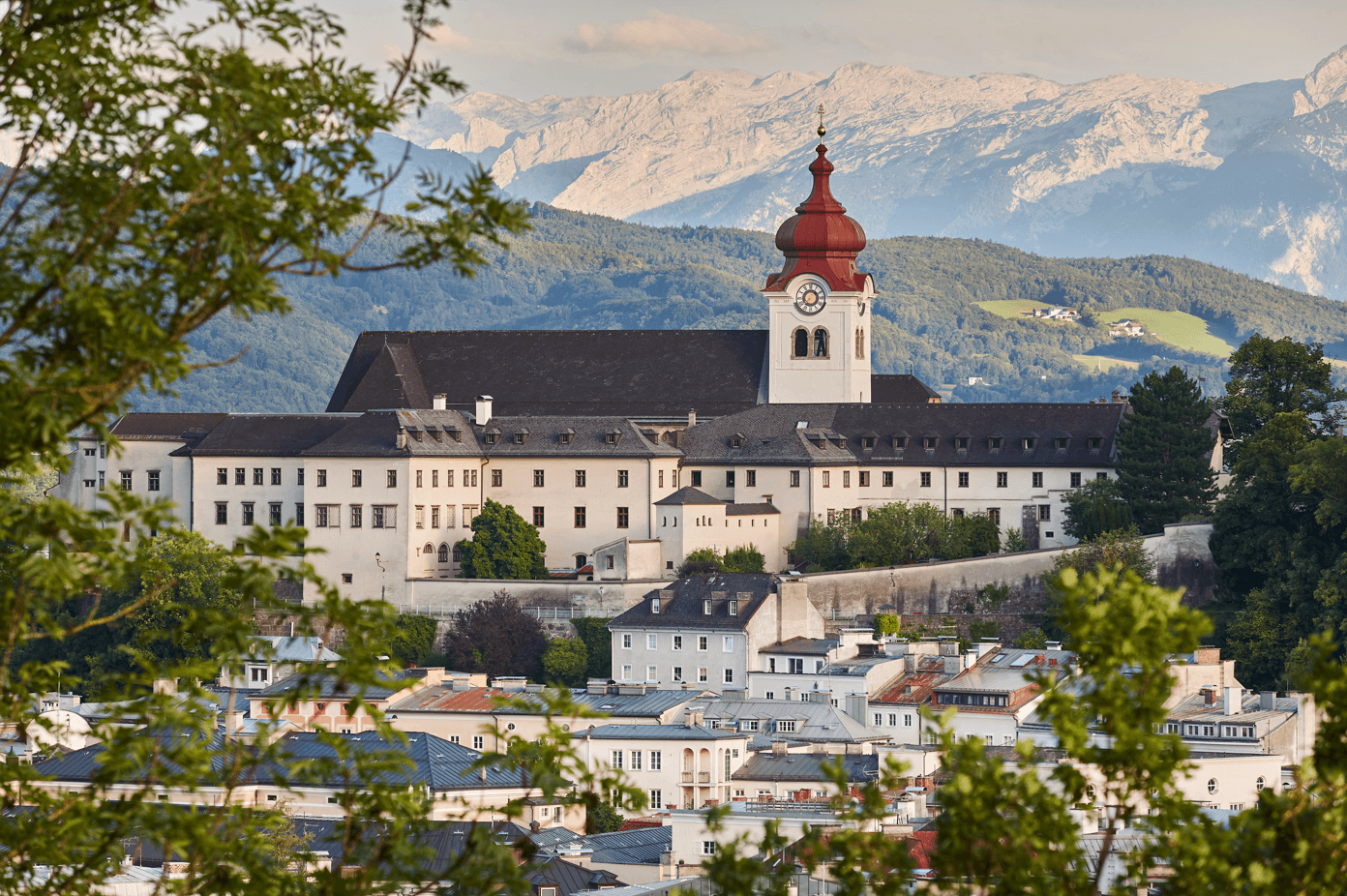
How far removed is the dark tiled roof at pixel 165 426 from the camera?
94938 mm

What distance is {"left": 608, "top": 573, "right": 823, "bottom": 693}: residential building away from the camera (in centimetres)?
8038

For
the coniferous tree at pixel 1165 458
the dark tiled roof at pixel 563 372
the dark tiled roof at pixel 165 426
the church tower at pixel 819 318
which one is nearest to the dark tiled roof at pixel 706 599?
the coniferous tree at pixel 1165 458

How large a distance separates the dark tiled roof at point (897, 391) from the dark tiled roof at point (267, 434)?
2457cm

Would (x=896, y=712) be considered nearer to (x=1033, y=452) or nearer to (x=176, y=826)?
(x=1033, y=452)

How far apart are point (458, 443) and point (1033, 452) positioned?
23.4 meters

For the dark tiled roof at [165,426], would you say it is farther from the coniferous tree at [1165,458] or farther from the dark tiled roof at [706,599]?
the coniferous tree at [1165,458]

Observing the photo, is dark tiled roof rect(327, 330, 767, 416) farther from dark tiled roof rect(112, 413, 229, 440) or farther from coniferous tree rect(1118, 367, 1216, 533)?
coniferous tree rect(1118, 367, 1216, 533)

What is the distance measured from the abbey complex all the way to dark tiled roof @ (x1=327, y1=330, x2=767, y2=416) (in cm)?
19

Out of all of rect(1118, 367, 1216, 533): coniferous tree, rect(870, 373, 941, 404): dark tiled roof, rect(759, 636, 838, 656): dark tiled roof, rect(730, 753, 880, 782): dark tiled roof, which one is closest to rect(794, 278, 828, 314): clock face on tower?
rect(870, 373, 941, 404): dark tiled roof

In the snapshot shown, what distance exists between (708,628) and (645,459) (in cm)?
1147

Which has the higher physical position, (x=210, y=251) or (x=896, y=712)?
(x=210, y=251)

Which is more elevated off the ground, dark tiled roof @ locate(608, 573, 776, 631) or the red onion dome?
the red onion dome

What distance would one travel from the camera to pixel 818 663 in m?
79.2

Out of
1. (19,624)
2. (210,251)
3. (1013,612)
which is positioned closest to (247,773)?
(19,624)
